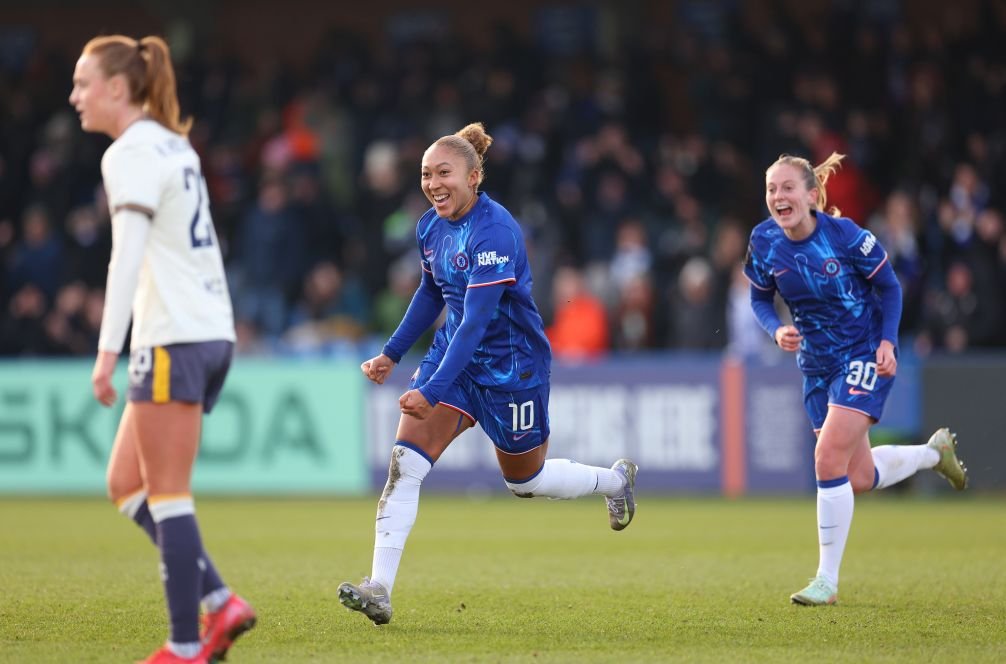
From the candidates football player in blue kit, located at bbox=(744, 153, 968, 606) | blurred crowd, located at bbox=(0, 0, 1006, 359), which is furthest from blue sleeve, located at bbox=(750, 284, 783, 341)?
blurred crowd, located at bbox=(0, 0, 1006, 359)

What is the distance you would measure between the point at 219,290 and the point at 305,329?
12307mm

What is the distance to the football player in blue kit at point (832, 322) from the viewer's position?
311 inches

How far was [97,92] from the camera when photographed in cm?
550

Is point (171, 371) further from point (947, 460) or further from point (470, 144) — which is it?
point (947, 460)

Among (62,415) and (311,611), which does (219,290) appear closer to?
(311,611)

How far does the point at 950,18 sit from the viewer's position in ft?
68.9

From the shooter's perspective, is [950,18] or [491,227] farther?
[950,18]

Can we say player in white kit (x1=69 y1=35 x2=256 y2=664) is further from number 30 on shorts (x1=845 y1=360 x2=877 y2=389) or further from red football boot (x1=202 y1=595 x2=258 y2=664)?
number 30 on shorts (x1=845 y1=360 x2=877 y2=389)

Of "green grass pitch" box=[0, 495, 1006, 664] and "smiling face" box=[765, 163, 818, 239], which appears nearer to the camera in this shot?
"green grass pitch" box=[0, 495, 1006, 664]

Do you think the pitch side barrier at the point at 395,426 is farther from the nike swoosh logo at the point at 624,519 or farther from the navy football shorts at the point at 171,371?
the navy football shorts at the point at 171,371

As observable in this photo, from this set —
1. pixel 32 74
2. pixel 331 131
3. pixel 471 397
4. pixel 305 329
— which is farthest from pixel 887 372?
pixel 32 74

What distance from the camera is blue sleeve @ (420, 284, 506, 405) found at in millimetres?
6773

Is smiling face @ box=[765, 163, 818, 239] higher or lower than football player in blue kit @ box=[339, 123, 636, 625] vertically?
higher

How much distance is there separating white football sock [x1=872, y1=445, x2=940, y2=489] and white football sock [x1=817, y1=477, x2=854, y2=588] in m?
0.50
